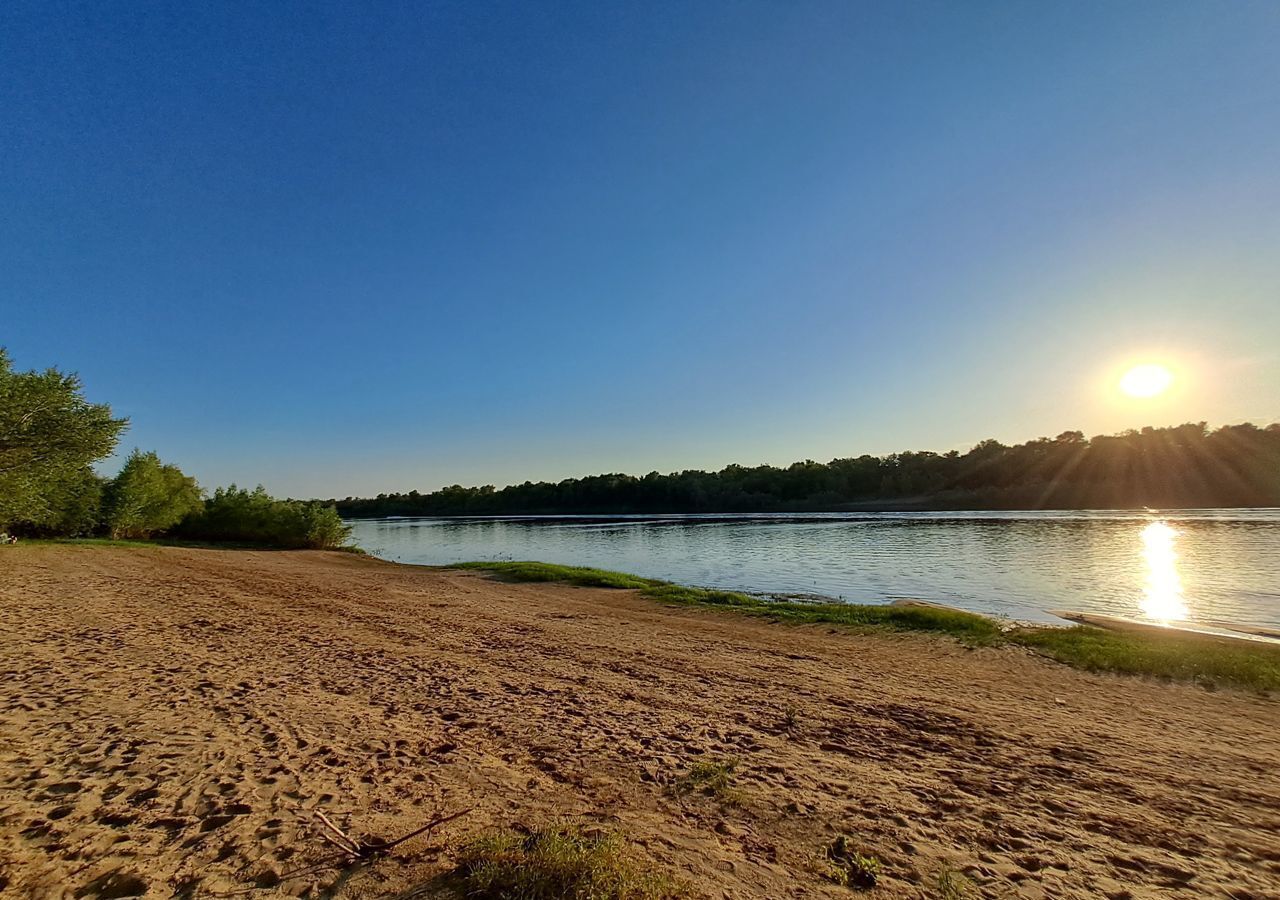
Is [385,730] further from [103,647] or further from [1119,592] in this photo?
[1119,592]

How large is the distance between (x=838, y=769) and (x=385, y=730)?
528cm

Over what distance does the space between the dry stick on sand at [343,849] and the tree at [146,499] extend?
5021 cm

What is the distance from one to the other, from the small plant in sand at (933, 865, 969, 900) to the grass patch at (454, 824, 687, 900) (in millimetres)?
1947

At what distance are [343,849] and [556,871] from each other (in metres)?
1.73

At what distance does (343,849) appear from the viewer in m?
4.12

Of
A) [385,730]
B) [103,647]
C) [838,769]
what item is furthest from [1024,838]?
[103,647]

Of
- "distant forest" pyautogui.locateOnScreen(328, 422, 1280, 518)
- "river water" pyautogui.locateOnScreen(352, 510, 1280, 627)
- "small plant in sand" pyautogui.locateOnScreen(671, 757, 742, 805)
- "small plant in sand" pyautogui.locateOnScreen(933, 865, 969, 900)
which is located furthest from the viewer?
"distant forest" pyautogui.locateOnScreen(328, 422, 1280, 518)

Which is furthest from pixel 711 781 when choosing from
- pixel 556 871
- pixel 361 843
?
pixel 361 843

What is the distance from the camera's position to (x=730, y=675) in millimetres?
10039

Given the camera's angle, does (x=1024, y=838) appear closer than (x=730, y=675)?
Yes

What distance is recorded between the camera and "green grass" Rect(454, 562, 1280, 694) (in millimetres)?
10828

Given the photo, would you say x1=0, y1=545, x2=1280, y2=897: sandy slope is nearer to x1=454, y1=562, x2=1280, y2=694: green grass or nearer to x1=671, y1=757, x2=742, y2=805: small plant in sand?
x1=671, y1=757, x2=742, y2=805: small plant in sand

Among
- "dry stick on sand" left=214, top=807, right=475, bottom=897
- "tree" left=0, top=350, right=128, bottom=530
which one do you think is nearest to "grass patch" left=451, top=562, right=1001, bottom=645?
"dry stick on sand" left=214, top=807, right=475, bottom=897

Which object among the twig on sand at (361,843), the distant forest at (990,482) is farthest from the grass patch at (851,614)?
the distant forest at (990,482)
